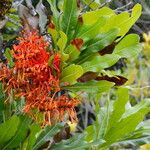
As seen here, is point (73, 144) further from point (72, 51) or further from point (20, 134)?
point (72, 51)

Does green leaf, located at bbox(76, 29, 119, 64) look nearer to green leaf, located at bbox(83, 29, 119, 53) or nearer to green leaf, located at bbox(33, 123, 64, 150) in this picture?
green leaf, located at bbox(83, 29, 119, 53)

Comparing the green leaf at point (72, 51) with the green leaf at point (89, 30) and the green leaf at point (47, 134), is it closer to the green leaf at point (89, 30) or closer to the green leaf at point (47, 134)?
the green leaf at point (89, 30)

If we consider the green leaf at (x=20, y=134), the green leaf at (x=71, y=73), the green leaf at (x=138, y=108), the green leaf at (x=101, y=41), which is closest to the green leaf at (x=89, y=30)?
the green leaf at (x=101, y=41)

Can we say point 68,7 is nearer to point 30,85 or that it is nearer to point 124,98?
point 30,85

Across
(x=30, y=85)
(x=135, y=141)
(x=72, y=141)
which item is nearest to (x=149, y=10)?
(x=135, y=141)

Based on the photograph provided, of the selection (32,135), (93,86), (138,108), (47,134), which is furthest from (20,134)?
(138,108)

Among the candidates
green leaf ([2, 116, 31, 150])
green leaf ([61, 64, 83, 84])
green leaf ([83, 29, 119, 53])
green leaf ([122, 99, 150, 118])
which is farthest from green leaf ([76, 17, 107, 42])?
green leaf ([122, 99, 150, 118])
